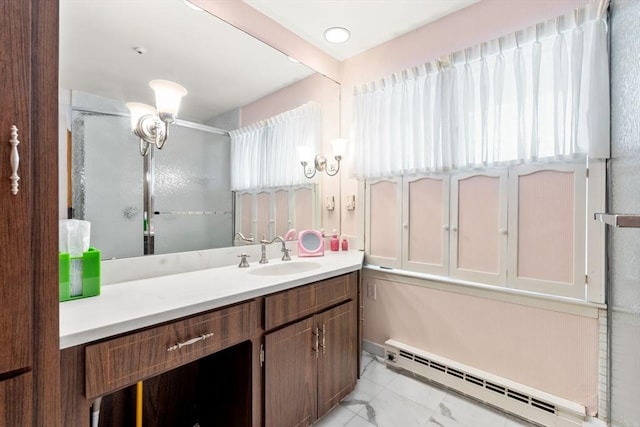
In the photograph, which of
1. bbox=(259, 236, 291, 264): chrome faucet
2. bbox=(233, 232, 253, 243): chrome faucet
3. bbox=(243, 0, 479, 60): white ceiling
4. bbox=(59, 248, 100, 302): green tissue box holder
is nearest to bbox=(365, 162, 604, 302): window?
bbox=(259, 236, 291, 264): chrome faucet

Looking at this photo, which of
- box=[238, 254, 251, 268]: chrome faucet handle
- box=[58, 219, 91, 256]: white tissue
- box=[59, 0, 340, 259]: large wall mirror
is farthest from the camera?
box=[238, 254, 251, 268]: chrome faucet handle

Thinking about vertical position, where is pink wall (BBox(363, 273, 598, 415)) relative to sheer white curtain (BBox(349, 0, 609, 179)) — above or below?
below

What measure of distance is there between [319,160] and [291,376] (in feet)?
5.27

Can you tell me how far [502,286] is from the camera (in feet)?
5.51

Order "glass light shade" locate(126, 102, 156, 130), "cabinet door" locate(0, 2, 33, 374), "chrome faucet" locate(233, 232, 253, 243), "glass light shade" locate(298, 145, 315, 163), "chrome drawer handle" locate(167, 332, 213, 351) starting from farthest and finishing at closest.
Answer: "glass light shade" locate(298, 145, 315, 163), "chrome faucet" locate(233, 232, 253, 243), "glass light shade" locate(126, 102, 156, 130), "chrome drawer handle" locate(167, 332, 213, 351), "cabinet door" locate(0, 2, 33, 374)

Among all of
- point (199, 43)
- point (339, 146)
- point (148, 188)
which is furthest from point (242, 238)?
point (199, 43)

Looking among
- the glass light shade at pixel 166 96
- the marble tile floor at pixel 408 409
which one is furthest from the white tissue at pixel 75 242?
the marble tile floor at pixel 408 409

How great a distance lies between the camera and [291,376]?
1.37 meters

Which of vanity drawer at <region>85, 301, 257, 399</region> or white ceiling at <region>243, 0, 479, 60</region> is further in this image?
white ceiling at <region>243, 0, 479, 60</region>

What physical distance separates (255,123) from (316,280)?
115cm

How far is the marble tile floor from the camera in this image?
157 centimetres

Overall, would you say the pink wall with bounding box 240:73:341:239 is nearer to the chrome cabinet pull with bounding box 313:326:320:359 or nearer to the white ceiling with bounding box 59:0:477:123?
the white ceiling with bounding box 59:0:477:123

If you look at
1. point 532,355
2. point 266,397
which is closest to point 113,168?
point 266,397

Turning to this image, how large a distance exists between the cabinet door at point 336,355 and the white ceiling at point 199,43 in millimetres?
1378
